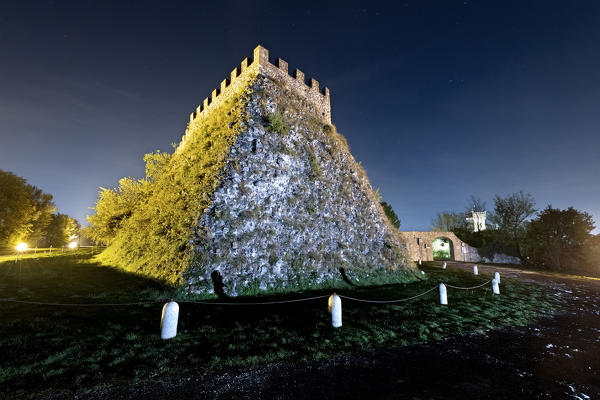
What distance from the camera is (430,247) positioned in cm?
3859

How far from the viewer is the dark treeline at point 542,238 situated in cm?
2706

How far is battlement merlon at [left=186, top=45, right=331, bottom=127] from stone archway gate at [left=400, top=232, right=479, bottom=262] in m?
25.8

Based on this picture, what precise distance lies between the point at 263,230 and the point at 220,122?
9.63 m

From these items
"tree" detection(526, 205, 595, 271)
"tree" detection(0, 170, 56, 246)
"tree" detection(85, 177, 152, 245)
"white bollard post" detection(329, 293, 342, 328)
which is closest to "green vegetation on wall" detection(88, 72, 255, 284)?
"tree" detection(85, 177, 152, 245)

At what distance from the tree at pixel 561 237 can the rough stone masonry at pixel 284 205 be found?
2547 cm

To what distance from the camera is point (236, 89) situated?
1898cm

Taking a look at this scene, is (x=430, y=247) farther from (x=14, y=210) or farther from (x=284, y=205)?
(x=14, y=210)

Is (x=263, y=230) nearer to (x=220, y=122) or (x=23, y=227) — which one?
(x=220, y=122)

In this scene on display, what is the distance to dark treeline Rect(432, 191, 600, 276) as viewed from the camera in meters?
27.1

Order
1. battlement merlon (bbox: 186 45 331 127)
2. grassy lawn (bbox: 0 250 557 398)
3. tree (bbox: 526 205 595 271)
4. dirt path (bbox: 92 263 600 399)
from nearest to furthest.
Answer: dirt path (bbox: 92 263 600 399) < grassy lawn (bbox: 0 250 557 398) < battlement merlon (bbox: 186 45 331 127) < tree (bbox: 526 205 595 271)

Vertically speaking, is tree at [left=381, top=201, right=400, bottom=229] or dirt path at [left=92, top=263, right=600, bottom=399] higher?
tree at [left=381, top=201, right=400, bottom=229]

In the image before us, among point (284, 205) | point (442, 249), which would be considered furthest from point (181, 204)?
point (442, 249)

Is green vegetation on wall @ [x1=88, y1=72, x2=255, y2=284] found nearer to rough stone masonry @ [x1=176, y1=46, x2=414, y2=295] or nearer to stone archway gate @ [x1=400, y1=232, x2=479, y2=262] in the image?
rough stone masonry @ [x1=176, y1=46, x2=414, y2=295]

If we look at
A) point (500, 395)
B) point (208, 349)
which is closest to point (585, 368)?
point (500, 395)
